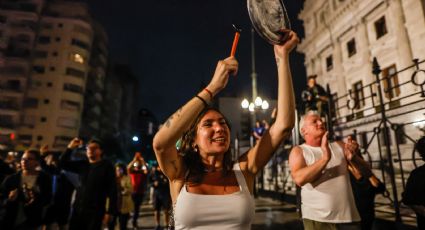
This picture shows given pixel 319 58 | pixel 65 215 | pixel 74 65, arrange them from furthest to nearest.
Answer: pixel 74 65 → pixel 319 58 → pixel 65 215

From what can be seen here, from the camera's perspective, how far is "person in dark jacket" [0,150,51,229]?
445 centimetres

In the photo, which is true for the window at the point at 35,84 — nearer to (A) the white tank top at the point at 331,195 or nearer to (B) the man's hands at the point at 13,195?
(B) the man's hands at the point at 13,195

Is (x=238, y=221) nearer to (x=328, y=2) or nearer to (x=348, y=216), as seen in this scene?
(x=348, y=216)

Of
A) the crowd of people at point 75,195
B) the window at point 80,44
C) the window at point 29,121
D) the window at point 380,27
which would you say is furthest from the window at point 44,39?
the window at point 380,27

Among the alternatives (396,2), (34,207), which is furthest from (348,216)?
(396,2)

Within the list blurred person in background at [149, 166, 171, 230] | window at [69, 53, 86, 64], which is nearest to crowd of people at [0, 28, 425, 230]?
blurred person in background at [149, 166, 171, 230]

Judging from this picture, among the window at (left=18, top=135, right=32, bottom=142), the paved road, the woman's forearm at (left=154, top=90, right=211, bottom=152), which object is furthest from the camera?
the window at (left=18, top=135, right=32, bottom=142)

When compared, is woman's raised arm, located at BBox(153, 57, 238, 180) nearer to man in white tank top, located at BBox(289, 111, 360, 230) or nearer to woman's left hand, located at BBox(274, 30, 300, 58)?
woman's left hand, located at BBox(274, 30, 300, 58)

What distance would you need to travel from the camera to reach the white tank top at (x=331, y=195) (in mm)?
2555

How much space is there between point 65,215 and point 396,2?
20569 millimetres

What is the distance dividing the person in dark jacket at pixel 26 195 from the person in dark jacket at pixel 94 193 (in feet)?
2.31

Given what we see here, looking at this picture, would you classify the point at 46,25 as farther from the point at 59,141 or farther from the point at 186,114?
the point at 186,114

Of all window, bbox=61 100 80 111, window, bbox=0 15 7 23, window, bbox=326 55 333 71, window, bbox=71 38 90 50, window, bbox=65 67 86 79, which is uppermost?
window, bbox=71 38 90 50

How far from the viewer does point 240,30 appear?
1635 millimetres
